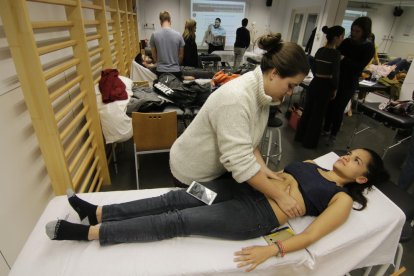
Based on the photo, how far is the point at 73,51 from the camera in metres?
1.65

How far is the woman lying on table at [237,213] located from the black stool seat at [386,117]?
4.68 ft

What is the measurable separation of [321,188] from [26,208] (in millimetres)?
1554

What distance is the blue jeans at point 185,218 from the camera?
106 cm

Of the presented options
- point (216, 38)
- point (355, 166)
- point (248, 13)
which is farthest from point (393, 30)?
point (355, 166)

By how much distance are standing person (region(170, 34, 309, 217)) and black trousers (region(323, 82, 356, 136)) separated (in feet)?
8.15

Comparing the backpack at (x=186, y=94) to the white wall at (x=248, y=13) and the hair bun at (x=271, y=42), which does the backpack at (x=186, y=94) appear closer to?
the hair bun at (x=271, y=42)

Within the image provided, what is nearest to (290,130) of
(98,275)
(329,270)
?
(329,270)

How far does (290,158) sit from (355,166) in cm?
146

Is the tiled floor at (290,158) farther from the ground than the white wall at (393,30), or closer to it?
closer to it

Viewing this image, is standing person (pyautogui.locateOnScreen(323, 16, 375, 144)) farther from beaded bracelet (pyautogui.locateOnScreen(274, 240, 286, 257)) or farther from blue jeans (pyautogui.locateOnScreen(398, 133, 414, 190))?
beaded bracelet (pyautogui.locateOnScreen(274, 240, 286, 257))

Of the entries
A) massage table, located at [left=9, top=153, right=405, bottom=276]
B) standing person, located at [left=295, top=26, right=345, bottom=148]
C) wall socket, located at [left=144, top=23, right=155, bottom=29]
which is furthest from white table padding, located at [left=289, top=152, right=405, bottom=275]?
wall socket, located at [left=144, top=23, right=155, bottom=29]

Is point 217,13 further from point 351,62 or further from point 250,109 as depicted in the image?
point 250,109

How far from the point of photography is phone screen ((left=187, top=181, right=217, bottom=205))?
48.1 inches

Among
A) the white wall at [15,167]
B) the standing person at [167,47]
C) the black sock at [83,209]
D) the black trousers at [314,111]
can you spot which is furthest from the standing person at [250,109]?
the standing person at [167,47]
